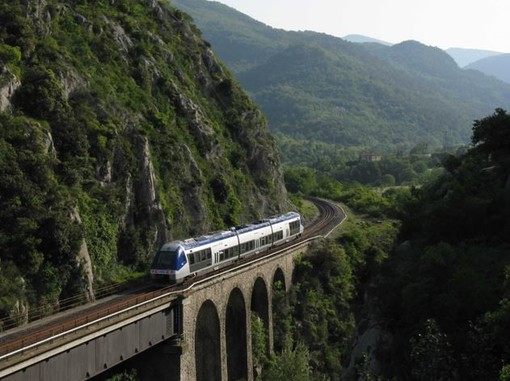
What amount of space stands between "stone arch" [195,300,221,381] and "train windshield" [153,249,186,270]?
562 cm

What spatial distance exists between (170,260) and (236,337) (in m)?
14.3

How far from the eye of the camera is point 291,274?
76312 mm

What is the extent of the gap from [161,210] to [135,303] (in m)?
20.7

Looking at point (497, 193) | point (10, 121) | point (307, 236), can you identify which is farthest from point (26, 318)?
point (307, 236)

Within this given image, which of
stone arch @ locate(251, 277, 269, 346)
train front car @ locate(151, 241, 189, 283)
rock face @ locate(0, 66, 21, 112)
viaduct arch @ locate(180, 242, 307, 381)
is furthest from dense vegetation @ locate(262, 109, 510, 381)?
rock face @ locate(0, 66, 21, 112)

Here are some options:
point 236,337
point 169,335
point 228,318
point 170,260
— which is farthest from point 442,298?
point 228,318

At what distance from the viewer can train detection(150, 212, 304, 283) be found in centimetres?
5275

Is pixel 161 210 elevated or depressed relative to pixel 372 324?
elevated

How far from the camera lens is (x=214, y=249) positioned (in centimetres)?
5853

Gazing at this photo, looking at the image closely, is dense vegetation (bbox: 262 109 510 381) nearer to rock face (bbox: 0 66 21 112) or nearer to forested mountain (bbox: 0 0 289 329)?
forested mountain (bbox: 0 0 289 329)

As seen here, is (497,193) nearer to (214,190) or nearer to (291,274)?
(291,274)

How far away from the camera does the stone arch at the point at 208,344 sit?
56.6 metres

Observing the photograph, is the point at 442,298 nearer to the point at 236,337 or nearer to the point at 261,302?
the point at 236,337

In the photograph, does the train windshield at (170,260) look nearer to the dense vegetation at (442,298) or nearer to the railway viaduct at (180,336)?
the railway viaduct at (180,336)
